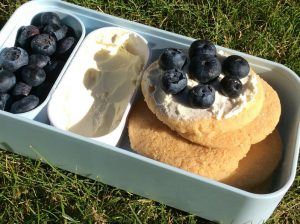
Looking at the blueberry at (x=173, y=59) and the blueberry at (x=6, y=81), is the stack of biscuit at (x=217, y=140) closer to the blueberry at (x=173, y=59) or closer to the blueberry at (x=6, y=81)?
the blueberry at (x=173, y=59)

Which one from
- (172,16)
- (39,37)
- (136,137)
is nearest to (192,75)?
(136,137)

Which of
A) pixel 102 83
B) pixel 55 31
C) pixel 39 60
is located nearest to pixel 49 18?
pixel 55 31

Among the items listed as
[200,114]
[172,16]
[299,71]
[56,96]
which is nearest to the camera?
[200,114]

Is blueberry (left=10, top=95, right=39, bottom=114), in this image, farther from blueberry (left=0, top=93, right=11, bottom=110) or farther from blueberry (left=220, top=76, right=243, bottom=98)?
blueberry (left=220, top=76, right=243, bottom=98)

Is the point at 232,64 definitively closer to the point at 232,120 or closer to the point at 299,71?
the point at 232,120

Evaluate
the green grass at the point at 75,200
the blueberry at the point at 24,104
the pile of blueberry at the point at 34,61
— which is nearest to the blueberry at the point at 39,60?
the pile of blueberry at the point at 34,61

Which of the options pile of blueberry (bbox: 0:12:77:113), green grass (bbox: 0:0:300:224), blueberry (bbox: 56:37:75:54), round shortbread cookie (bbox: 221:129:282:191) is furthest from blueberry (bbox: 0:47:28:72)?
round shortbread cookie (bbox: 221:129:282:191)

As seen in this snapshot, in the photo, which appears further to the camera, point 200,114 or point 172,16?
point 172,16
